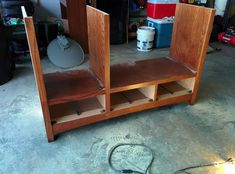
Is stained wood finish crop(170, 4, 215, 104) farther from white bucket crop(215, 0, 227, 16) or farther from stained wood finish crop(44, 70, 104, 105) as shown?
white bucket crop(215, 0, 227, 16)

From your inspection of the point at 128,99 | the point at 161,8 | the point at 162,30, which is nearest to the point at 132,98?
the point at 128,99

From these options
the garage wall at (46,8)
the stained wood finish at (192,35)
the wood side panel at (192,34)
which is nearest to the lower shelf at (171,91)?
the stained wood finish at (192,35)

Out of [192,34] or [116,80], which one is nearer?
[116,80]

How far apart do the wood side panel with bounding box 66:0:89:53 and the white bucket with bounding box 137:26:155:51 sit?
0.86 m

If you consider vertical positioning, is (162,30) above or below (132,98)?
above

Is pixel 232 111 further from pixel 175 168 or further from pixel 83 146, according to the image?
pixel 83 146

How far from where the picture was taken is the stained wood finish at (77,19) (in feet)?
9.62

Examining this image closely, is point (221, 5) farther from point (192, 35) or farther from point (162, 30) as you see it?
point (192, 35)

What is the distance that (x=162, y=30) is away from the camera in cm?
339

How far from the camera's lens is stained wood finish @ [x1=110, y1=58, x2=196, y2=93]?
160 cm

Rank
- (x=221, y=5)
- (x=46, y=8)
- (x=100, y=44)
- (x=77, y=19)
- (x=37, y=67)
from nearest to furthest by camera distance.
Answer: (x=37, y=67) → (x=100, y=44) → (x=77, y=19) → (x=46, y=8) → (x=221, y=5)

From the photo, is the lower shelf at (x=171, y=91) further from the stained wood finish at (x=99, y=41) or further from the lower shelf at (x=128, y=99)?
the stained wood finish at (x=99, y=41)

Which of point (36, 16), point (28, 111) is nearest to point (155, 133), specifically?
point (28, 111)

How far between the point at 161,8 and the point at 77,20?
1318mm
